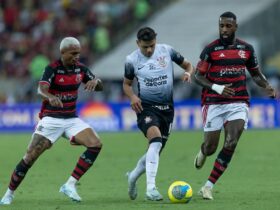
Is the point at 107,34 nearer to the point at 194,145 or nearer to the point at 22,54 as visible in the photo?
the point at 22,54

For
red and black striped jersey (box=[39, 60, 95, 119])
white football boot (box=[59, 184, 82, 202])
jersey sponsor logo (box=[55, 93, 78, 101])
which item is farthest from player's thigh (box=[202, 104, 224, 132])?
white football boot (box=[59, 184, 82, 202])

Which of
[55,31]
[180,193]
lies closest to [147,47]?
[180,193]

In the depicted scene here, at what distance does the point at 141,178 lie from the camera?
60.4 feet

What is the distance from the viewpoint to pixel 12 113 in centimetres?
3303

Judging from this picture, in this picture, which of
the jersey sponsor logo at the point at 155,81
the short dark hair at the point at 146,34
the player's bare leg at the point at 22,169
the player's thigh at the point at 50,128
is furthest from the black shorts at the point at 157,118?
the player's bare leg at the point at 22,169

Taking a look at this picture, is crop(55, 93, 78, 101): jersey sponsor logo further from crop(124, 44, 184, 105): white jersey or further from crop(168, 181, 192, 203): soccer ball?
crop(168, 181, 192, 203): soccer ball

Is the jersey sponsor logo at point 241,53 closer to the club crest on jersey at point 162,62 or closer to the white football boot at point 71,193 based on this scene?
the club crest on jersey at point 162,62

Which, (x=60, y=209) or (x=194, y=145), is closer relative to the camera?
(x=60, y=209)

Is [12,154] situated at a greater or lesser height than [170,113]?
lesser

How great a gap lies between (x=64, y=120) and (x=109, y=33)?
25492 mm

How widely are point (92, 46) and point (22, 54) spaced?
3068mm

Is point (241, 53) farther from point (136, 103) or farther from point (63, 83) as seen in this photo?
point (63, 83)

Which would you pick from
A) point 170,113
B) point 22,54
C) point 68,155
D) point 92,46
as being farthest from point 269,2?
point 170,113

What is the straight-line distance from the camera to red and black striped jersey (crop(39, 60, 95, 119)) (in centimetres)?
1428
